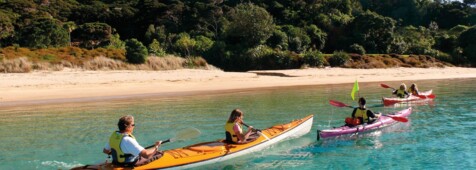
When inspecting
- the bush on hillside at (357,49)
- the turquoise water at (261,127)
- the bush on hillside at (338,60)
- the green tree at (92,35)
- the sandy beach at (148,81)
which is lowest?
the turquoise water at (261,127)

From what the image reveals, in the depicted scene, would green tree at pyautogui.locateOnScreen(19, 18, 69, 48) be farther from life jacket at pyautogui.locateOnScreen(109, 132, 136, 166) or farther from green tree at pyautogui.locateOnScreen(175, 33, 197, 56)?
life jacket at pyautogui.locateOnScreen(109, 132, 136, 166)

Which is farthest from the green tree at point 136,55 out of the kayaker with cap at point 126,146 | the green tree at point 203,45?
the kayaker with cap at point 126,146

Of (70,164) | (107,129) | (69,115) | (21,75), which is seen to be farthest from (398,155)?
(21,75)

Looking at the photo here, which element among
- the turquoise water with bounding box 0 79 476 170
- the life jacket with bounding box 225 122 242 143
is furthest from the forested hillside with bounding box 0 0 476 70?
the life jacket with bounding box 225 122 242 143

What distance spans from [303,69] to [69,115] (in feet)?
73.8

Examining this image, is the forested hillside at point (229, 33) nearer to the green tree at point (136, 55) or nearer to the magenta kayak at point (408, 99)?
the green tree at point (136, 55)

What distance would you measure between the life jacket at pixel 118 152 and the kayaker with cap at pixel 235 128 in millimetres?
2560

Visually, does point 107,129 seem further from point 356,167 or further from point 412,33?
point 412,33

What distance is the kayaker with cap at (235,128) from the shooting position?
9.45 metres

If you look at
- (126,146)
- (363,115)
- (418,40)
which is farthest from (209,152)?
(418,40)

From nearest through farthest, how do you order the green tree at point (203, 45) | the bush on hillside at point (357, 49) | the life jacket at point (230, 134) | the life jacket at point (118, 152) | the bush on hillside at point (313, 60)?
the life jacket at point (118, 152), the life jacket at point (230, 134), the bush on hillside at point (313, 60), the green tree at point (203, 45), the bush on hillside at point (357, 49)

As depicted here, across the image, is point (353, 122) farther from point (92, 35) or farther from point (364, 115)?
point (92, 35)

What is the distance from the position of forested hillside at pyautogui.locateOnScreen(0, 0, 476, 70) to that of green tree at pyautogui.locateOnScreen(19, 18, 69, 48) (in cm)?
9

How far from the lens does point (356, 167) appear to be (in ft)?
29.8
